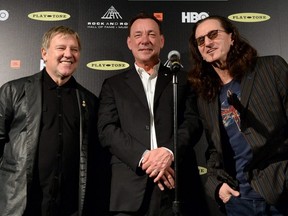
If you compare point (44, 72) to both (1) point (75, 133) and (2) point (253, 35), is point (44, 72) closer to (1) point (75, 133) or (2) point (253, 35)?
(1) point (75, 133)

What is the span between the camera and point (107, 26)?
3.22 meters

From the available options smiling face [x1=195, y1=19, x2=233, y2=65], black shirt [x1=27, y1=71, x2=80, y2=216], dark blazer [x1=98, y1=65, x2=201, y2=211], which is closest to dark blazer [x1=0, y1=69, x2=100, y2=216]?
black shirt [x1=27, y1=71, x2=80, y2=216]

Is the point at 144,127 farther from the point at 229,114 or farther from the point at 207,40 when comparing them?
the point at 207,40

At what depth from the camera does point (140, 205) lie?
226cm

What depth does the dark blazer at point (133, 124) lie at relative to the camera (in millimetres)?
2283

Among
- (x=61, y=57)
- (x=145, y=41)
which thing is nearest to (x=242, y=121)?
(x=145, y=41)

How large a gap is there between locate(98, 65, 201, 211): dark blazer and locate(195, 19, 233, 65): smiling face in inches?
12.7

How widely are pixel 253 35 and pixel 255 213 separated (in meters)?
1.72

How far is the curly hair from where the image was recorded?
90.5 inches

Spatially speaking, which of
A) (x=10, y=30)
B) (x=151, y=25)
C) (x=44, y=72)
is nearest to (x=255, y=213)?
(x=151, y=25)

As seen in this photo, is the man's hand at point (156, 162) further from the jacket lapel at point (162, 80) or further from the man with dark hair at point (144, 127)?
the jacket lapel at point (162, 80)

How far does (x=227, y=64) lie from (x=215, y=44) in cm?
15

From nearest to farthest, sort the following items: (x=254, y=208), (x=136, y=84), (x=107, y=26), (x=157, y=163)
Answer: (x=254, y=208) → (x=157, y=163) → (x=136, y=84) → (x=107, y=26)

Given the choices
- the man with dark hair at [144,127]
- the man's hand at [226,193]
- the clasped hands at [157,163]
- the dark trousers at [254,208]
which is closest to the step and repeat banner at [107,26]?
the man with dark hair at [144,127]
